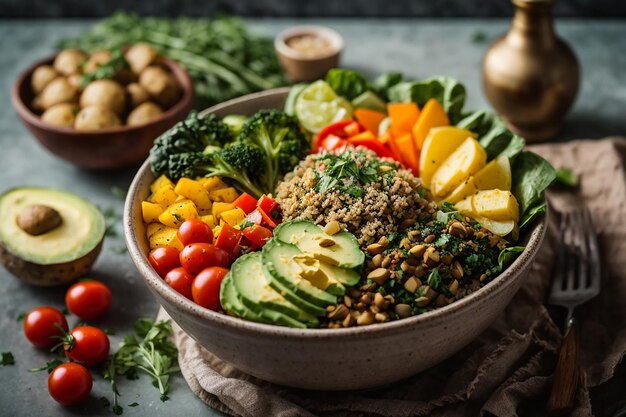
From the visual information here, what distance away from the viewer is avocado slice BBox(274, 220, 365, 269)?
301cm

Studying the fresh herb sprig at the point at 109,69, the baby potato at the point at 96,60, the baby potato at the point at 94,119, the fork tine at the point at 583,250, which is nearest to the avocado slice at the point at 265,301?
the fork tine at the point at 583,250

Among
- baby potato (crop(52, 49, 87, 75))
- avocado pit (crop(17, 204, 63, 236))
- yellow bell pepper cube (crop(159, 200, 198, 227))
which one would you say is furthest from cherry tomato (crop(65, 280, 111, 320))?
baby potato (crop(52, 49, 87, 75))

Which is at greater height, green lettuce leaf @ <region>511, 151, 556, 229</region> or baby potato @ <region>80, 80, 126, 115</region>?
green lettuce leaf @ <region>511, 151, 556, 229</region>

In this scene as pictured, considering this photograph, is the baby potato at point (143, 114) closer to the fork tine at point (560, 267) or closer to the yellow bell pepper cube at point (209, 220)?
the yellow bell pepper cube at point (209, 220)

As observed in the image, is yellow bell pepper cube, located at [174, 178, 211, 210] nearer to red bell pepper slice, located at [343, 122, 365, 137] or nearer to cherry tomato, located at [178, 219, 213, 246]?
cherry tomato, located at [178, 219, 213, 246]

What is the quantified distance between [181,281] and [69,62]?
272 cm

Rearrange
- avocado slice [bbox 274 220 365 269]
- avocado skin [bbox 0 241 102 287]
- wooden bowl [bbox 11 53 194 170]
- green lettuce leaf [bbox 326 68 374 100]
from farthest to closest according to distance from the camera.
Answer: wooden bowl [bbox 11 53 194 170]
green lettuce leaf [bbox 326 68 374 100]
avocado skin [bbox 0 241 102 287]
avocado slice [bbox 274 220 365 269]

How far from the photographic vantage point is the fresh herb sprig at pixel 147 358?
3.44 metres

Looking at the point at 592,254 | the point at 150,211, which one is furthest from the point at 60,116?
the point at 592,254

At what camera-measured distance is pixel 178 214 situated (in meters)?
3.50

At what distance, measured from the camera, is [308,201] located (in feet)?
11.0

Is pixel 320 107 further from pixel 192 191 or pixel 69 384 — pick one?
pixel 69 384

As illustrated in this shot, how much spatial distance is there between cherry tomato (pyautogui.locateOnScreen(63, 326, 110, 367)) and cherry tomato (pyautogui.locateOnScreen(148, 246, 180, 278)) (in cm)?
54

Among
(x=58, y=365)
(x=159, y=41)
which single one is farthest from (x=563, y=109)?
(x=58, y=365)
